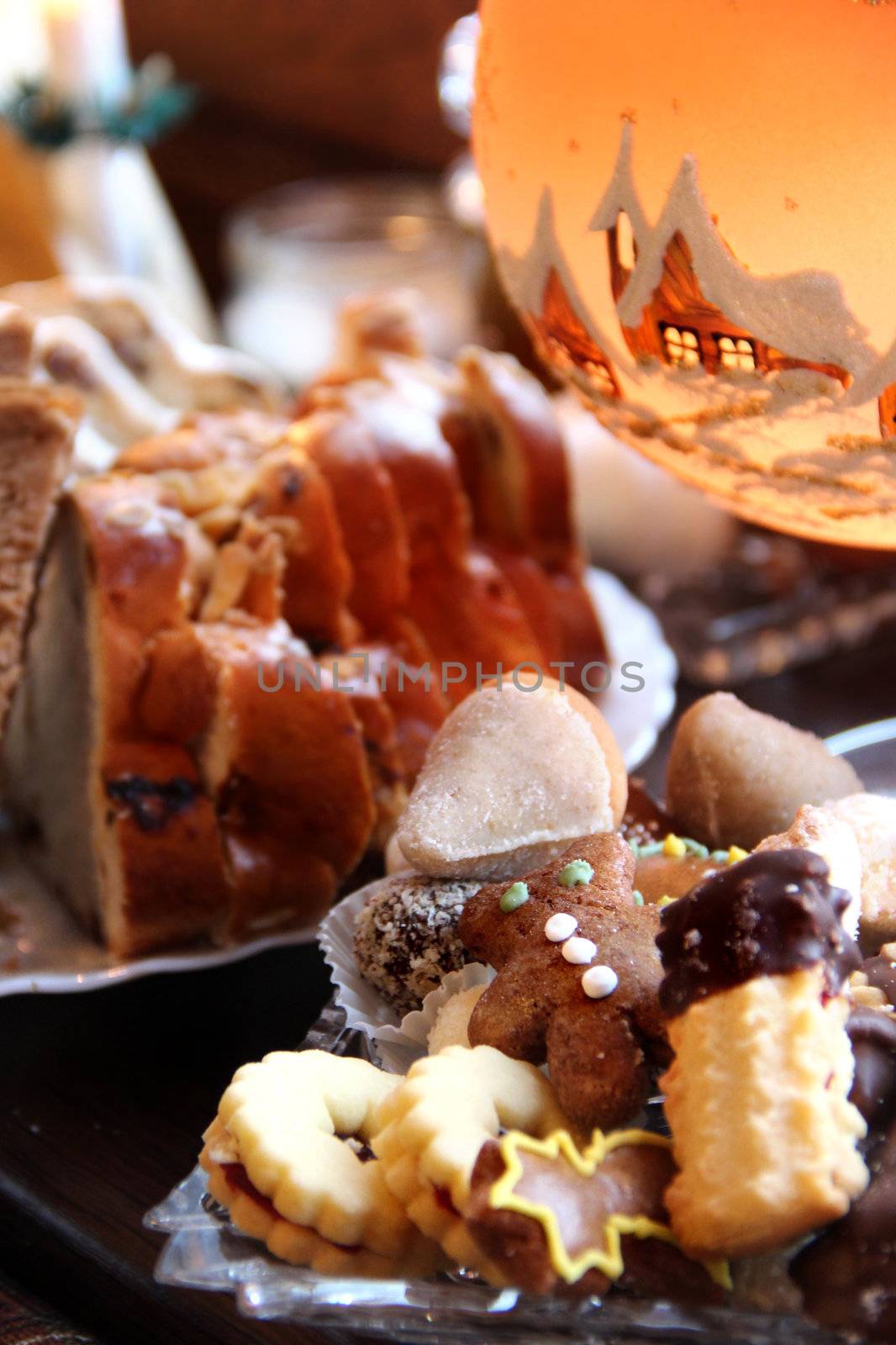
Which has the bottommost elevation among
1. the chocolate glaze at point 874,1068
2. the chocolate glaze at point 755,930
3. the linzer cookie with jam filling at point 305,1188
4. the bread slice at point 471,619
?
the bread slice at point 471,619

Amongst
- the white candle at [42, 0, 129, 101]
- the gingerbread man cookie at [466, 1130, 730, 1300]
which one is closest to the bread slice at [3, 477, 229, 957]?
the gingerbread man cookie at [466, 1130, 730, 1300]

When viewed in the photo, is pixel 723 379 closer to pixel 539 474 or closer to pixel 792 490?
pixel 792 490

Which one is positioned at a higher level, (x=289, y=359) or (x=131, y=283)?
(x=131, y=283)

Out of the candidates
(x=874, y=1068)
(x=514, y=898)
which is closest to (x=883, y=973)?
(x=874, y=1068)

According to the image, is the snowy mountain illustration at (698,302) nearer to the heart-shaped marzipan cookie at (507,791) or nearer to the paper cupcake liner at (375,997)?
the heart-shaped marzipan cookie at (507,791)

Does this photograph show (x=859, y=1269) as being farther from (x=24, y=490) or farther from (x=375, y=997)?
(x=24, y=490)

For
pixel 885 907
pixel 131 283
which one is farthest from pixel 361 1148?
pixel 131 283

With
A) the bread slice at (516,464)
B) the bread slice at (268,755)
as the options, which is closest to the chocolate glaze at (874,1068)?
the bread slice at (268,755)
